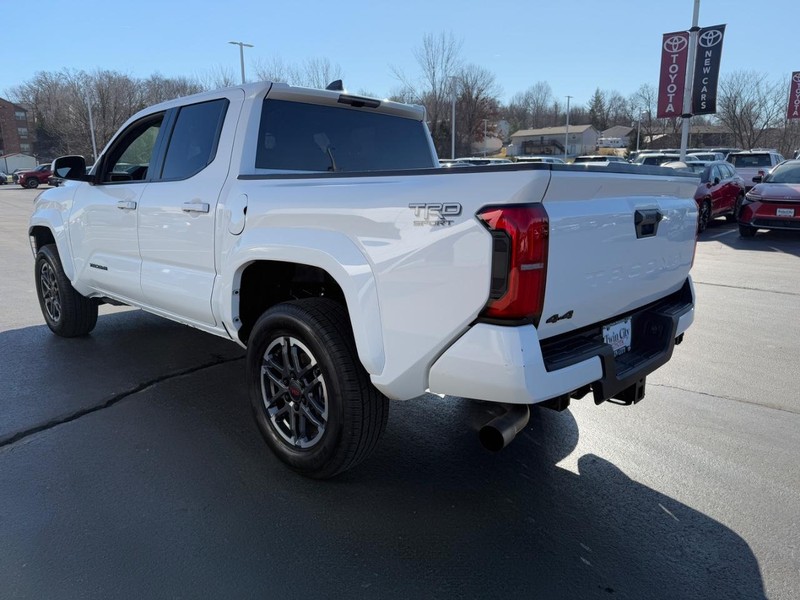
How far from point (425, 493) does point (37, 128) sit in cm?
10180

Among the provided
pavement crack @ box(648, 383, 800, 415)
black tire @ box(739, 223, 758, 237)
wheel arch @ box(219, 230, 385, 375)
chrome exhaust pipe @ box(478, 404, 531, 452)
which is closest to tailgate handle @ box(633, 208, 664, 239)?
chrome exhaust pipe @ box(478, 404, 531, 452)

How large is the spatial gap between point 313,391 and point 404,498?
722 millimetres

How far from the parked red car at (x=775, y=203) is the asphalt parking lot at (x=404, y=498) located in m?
9.06

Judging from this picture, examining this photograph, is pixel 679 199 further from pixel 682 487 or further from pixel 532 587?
pixel 532 587

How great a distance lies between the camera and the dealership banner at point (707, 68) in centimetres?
1667

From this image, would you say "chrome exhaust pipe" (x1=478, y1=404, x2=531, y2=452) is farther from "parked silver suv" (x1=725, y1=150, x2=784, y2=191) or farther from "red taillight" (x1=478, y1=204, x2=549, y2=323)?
"parked silver suv" (x1=725, y1=150, x2=784, y2=191)

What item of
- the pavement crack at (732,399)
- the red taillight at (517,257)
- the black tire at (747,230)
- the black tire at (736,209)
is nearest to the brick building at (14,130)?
the black tire at (736,209)

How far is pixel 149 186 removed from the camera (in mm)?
4164

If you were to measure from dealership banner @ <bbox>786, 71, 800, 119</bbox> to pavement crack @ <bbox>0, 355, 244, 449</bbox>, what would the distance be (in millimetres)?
30204

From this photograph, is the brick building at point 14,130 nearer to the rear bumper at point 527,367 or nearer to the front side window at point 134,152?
the front side window at point 134,152

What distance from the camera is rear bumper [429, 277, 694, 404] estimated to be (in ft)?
7.42

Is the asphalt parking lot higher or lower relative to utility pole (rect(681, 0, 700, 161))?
lower

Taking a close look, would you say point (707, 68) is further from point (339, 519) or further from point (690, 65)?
point (339, 519)

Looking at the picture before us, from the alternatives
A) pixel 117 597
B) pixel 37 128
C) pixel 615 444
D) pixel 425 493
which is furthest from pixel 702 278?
pixel 37 128
